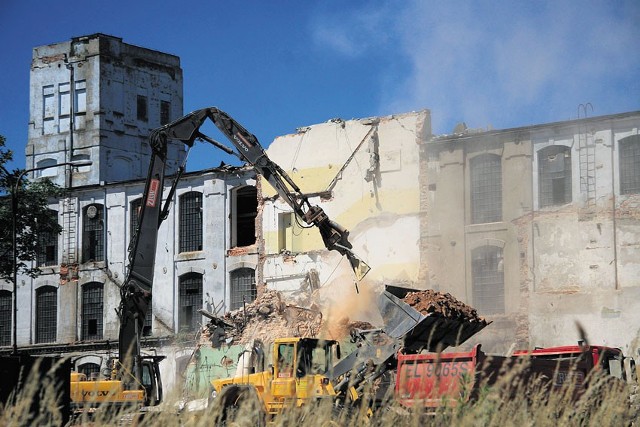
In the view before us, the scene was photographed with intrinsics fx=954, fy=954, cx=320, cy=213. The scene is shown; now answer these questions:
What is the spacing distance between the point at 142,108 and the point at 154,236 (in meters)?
31.0

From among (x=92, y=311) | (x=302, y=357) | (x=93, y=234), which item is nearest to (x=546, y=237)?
(x=302, y=357)

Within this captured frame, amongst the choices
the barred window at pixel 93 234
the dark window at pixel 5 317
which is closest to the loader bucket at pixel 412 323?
the barred window at pixel 93 234

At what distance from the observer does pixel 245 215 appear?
43156 millimetres

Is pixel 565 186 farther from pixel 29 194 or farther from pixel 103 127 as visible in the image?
pixel 103 127

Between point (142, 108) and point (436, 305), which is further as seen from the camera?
point (142, 108)

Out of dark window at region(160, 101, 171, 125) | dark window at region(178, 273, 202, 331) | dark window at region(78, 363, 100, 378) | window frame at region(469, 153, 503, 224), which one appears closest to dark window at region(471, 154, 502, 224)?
window frame at region(469, 153, 503, 224)

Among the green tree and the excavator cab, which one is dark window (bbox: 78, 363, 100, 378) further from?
the excavator cab

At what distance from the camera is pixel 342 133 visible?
3956 cm

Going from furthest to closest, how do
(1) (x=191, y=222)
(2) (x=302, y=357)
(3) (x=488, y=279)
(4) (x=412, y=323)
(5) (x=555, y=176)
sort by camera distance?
1. (1) (x=191, y=222)
2. (3) (x=488, y=279)
3. (5) (x=555, y=176)
4. (2) (x=302, y=357)
5. (4) (x=412, y=323)

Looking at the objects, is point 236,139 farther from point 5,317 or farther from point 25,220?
point 5,317

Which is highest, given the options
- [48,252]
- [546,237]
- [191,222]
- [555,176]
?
[555,176]

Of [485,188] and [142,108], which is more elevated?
[142,108]

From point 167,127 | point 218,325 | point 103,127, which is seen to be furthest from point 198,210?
point 167,127

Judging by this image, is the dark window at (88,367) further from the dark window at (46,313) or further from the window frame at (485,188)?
the window frame at (485,188)
